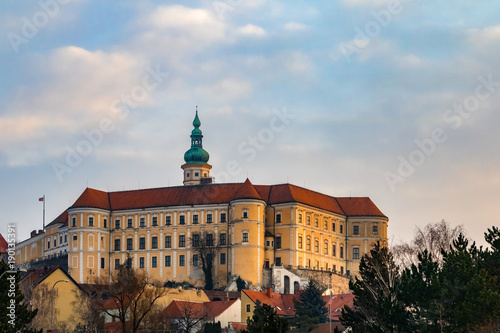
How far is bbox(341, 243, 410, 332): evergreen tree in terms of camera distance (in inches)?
2741

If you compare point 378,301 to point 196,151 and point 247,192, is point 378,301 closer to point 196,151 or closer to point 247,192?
point 247,192

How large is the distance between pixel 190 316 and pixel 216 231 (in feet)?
116

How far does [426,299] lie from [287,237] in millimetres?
83408

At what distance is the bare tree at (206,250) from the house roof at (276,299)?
15.0 metres

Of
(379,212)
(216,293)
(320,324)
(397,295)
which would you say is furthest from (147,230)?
(397,295)

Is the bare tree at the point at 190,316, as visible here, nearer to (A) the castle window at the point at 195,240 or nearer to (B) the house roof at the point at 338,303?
(B) the house roof at the point at 338,303

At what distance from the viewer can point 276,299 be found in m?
135

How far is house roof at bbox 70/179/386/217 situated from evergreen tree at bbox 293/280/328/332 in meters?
25.5

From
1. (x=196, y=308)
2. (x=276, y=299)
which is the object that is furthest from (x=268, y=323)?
(x=276, y=299)

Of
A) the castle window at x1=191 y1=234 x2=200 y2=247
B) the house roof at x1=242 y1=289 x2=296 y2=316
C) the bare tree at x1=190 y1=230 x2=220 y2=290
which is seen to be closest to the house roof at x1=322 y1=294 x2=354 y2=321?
the house roof at x1=242 y1=289 x2=296 y2=316

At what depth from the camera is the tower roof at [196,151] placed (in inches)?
7397

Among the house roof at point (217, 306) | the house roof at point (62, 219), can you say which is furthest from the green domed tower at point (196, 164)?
the house roof at point (217, 306)

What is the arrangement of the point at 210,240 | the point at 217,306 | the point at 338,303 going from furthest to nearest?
the point at 210,240, the point at 338,303, the point at 217,306

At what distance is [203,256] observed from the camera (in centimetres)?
15362
